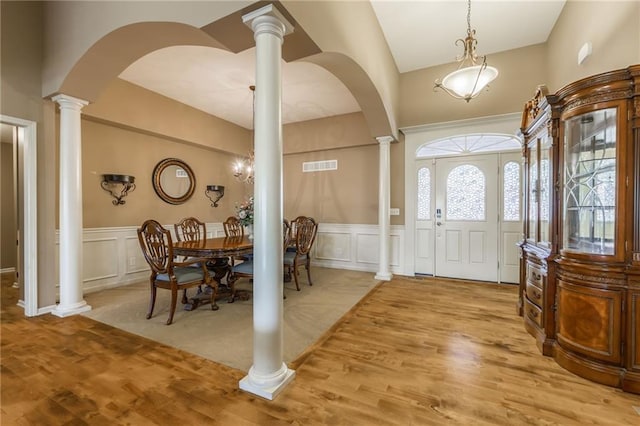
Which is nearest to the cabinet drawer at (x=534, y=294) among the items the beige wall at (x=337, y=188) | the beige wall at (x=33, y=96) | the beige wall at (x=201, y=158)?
the beige wall at (x=201, y=158)

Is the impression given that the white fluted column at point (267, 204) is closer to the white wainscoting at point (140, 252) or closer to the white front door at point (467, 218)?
the white wainscoting at point (140, 252)

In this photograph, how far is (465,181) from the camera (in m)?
4.62

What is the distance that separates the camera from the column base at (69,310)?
3.11m

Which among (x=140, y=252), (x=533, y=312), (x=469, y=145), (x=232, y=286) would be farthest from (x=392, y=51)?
(x=140, y=252)

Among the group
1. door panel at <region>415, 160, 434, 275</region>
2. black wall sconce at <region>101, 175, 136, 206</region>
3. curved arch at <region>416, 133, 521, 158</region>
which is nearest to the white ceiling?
curved arch at <region>416, 133, 521, 158</region>

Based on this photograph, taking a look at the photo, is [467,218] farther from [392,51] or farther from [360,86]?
[392,51]

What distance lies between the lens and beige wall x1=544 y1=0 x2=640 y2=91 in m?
2.37

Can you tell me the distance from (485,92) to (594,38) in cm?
158

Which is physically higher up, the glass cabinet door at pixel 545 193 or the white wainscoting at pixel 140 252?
the glass cabinet door at pixel 545 193

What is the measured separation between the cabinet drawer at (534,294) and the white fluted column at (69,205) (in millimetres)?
4787

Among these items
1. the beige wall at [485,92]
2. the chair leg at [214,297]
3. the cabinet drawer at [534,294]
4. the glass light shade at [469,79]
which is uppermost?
the beige wall at [485,92]

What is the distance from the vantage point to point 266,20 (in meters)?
1.81

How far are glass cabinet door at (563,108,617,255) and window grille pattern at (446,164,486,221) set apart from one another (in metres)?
2.42

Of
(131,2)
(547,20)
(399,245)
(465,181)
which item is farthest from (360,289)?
(547,20)
